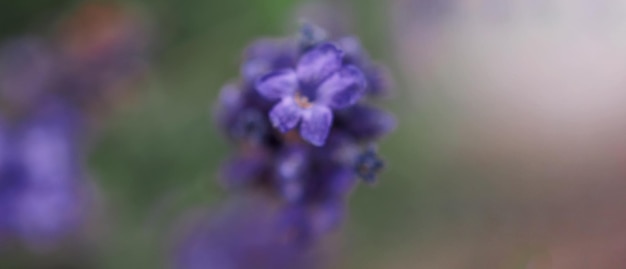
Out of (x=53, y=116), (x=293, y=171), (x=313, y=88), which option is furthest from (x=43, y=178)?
(x=313, y=88)

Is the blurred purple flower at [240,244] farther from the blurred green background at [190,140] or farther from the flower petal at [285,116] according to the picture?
the flower petal at [285,116]

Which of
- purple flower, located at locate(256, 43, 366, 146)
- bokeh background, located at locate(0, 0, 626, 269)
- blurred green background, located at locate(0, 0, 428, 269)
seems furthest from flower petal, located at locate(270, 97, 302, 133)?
blurred green background, located at locate(0, 0, 428, 269)

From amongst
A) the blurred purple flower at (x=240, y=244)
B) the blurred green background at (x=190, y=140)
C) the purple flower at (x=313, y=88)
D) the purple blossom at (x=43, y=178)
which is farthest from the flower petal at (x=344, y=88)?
the purple blossom at (x=43, y=178)

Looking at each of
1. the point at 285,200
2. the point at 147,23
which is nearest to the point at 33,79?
the point at 147,23

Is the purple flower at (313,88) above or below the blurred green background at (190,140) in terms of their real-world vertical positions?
below

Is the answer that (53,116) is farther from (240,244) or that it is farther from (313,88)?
(313,88)

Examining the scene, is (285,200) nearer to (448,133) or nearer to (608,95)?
(448,133)
